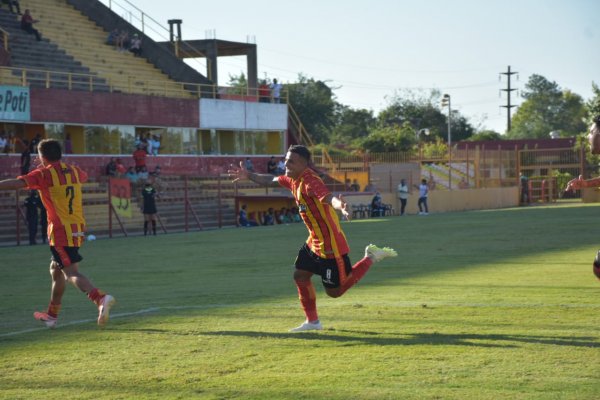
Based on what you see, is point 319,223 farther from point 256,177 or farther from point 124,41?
point 124,41

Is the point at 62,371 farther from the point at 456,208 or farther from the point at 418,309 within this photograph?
the point at 456,208

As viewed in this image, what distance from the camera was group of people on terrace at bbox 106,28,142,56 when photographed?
50.5m

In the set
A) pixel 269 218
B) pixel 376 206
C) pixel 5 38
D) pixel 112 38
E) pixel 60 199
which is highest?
pixel 112 38

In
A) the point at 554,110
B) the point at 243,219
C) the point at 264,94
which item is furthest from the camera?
the point at 554,110

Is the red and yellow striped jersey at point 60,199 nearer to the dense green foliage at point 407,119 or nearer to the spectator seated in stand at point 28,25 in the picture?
the spectator seated in stand at point 28,25

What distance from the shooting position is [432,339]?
9.01m

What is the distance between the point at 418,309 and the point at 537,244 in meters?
11.9

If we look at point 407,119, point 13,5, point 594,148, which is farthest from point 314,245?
point 407,119

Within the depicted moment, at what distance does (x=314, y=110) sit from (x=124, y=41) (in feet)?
187

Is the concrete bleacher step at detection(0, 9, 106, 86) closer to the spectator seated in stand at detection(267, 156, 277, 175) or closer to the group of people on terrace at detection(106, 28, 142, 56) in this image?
the group of people on terrace at detection(106, 28, 142, 56)

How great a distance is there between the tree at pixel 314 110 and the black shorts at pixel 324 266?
314 feet

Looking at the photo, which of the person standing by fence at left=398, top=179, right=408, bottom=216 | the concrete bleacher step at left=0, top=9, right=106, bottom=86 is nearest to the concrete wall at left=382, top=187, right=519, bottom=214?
the person standing by fence at left=398, top=179, right=408, bottom=216

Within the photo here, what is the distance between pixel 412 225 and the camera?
34375mm

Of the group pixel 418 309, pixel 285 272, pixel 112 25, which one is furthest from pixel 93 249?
pixel 112 25
